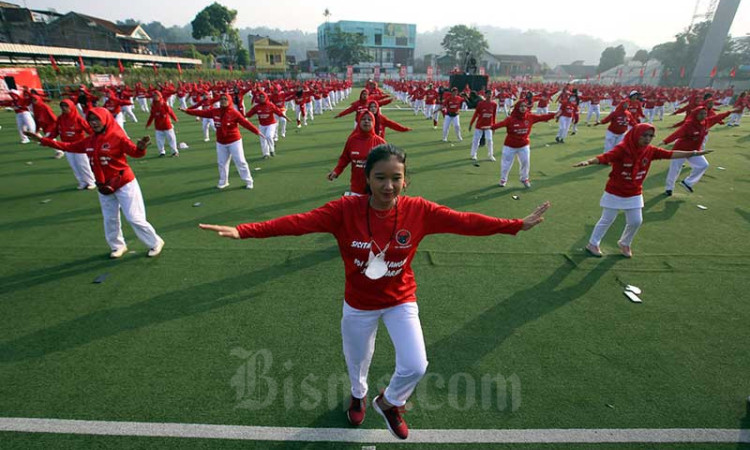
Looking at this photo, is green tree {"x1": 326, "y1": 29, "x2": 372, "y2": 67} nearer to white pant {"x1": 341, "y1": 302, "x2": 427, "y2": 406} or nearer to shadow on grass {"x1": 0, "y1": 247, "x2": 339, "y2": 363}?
shadow on grass {"x1": 0, "y1": 247, "x2": 339, "y2": 363}

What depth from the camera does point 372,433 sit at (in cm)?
323

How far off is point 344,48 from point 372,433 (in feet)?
321

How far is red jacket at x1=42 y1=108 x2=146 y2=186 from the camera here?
565cm

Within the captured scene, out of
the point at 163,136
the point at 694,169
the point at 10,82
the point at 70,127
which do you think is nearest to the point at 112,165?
the point at 70,127

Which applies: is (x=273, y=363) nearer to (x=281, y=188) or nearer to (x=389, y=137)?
(x=281, y=188)

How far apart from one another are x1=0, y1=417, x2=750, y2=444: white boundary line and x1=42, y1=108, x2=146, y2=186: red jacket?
364cm

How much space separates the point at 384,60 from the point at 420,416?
119916 mm

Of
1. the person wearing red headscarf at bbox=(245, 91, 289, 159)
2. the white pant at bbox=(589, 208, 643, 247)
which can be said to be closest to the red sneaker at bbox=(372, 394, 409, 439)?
the white pant at bbox=(589, 208, 643, 247)

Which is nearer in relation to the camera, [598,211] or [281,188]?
[598,211]

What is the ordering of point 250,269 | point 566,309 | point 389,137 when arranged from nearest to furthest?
point 566,309
point 250,269
point 389,137

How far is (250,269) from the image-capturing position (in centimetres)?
594

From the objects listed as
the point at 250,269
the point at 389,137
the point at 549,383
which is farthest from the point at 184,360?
the point at 389,137

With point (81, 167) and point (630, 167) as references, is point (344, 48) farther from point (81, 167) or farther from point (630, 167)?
point (630, 167)

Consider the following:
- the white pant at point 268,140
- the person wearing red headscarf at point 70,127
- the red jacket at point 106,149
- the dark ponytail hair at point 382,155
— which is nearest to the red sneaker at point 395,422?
the dark ponytail hair at point 382,155
